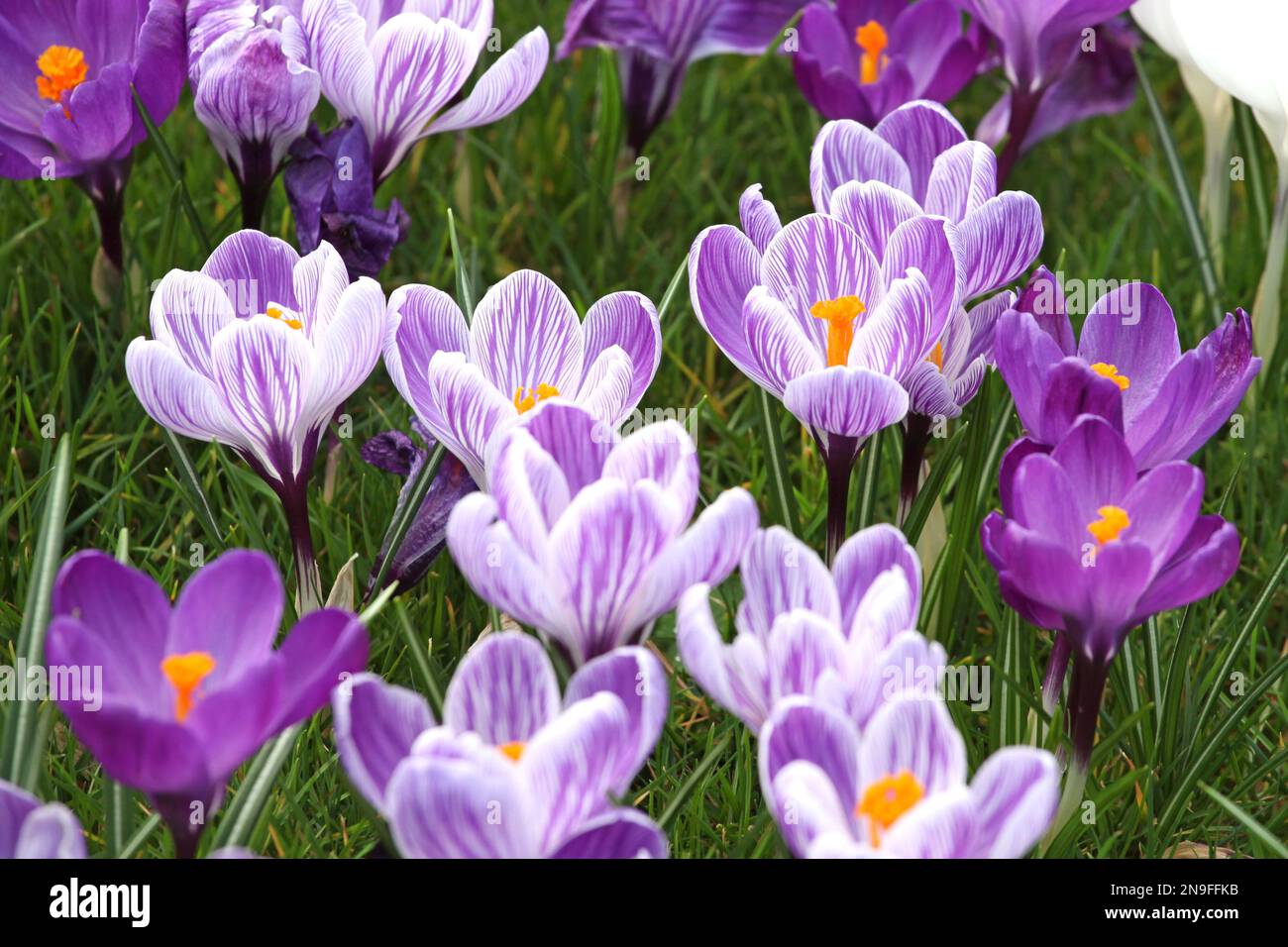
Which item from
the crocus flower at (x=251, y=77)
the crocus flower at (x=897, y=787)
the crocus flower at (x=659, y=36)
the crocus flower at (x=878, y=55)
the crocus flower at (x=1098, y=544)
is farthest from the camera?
the crocus flower at (x=659, y=36)

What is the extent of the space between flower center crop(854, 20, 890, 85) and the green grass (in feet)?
1.27

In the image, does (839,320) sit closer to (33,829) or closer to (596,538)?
(596,538)

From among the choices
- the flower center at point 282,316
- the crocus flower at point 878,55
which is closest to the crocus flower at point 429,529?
the flower center at point 282,316

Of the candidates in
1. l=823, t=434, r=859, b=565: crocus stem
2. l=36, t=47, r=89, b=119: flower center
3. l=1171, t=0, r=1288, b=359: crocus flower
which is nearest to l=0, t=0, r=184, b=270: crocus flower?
l=36, t=47, r=89, b=119: flower center

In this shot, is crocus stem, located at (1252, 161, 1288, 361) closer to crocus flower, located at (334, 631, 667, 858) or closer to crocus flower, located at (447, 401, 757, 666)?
crocus flower, located at (447, 401, 757, 666)

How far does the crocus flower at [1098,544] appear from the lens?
4.07 feet

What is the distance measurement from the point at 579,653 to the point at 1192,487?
512mm

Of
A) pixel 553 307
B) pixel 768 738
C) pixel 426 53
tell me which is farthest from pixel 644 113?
pixel 768 738

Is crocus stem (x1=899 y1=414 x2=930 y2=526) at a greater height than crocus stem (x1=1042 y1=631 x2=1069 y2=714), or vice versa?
crocus stem (x1=899 y1=414 x2=930 y2=526)

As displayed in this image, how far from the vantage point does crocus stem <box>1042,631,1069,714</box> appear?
1.43 meters

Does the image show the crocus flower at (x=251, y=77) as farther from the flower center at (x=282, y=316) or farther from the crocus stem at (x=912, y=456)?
the crocus stem at (x=912, y=456)

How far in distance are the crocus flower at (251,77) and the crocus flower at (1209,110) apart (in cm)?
113

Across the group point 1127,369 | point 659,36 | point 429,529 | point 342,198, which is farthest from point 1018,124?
point 429,529
